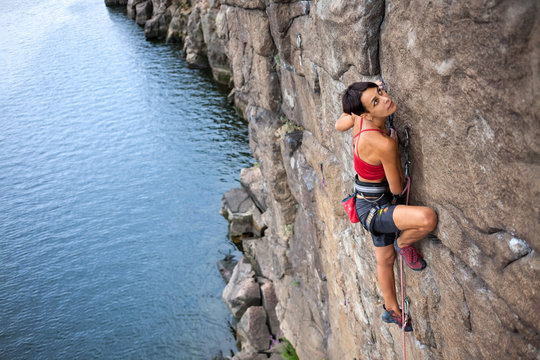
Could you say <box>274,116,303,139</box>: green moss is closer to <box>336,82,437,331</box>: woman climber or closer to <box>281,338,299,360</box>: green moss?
<box>336,82,437,331</box>: woman climber

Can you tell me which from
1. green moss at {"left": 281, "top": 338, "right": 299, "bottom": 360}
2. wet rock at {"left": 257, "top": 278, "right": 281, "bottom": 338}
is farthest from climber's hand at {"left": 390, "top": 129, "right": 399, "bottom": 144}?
wet rock at {"left": 257, "top": 278, "right": 281, "bottom": 338}

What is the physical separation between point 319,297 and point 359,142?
5.99 meters

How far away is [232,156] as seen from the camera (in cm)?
2373

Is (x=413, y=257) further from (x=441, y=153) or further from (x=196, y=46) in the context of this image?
(x=196, y=46)

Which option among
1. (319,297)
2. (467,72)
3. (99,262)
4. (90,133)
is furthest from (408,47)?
(90,133)

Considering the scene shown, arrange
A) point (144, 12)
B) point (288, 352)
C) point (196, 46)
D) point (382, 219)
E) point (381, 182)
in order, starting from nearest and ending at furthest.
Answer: point (382, 219) → point (381, 182) → point (288, 352) → point (196, 46) → point (144, 12)

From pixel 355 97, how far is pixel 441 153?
0.90m

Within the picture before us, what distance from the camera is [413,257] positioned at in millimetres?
4887

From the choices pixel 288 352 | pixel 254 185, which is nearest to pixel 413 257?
pixel 288 352

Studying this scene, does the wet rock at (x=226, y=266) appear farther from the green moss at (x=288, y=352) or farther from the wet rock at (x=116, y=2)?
the wet rock at (x=116, y=2)

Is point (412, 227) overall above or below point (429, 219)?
below

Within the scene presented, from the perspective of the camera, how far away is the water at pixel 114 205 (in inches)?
651

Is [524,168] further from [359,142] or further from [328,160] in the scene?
[328,160]

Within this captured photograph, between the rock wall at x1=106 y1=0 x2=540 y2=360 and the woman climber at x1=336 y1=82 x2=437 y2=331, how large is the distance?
16 centimetres
